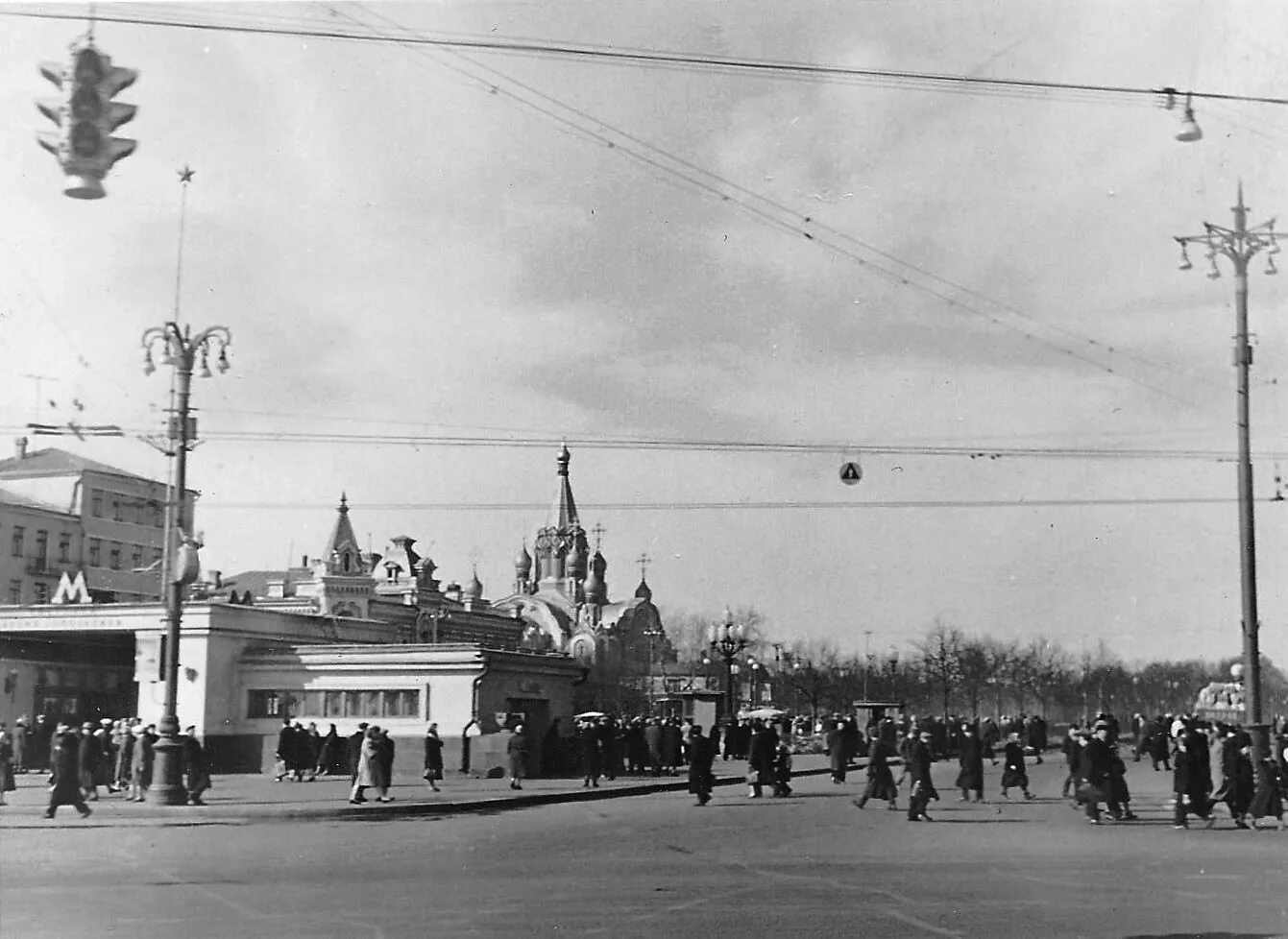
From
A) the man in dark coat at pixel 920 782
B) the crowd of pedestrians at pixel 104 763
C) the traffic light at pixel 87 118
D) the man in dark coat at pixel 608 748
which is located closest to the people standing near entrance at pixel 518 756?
the man in dark coat at pixel 608 748

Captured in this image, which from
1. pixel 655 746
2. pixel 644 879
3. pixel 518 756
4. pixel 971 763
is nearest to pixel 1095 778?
pixel 971 763

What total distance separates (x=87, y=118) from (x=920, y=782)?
17596 millimetres

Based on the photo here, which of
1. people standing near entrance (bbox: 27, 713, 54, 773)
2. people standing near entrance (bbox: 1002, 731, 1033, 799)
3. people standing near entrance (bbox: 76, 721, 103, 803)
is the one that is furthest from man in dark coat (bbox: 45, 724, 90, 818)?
people standing near entrance (bbox: 1002, 731, 1033, 799)

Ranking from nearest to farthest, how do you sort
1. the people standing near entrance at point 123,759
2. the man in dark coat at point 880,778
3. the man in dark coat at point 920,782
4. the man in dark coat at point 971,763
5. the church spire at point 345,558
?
the man in dark coat at point 920,782 → the man in dark coat at point 880,778 → the man in dark coat at point 971,763 → the people standing near entrance at point 123,759 → the church spire at point 345,558

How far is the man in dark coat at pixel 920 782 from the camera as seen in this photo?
2238cm

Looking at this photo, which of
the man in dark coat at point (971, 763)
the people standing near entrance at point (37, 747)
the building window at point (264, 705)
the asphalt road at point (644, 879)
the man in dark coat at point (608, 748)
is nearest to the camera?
the asphalt road at point (644, 879)

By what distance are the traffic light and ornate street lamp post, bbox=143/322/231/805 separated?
13555mm

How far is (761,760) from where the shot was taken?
1105 inches

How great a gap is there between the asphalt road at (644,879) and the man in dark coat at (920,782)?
0.55 m

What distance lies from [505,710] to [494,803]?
36.2 feet

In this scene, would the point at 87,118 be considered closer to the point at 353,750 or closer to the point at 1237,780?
the point at 1237,780

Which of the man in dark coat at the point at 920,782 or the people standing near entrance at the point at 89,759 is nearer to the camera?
the man in dark coat at the point at 920,782

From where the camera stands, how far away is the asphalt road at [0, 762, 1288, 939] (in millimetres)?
11273

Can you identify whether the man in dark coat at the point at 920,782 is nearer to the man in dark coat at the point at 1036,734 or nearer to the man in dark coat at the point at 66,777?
the man in dark coat at the point at 66,777
